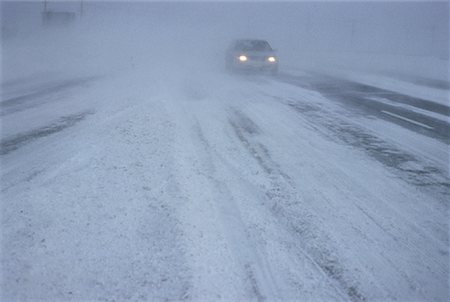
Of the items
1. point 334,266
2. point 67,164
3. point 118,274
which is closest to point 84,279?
point 118,274

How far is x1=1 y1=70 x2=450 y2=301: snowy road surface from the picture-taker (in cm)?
304

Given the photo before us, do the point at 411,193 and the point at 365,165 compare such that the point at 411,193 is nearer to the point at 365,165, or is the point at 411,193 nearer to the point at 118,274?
the point at 365,165

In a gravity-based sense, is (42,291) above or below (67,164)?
below

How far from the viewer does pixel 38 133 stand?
6844 millimetres

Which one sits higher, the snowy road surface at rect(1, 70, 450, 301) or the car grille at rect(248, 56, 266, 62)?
the car grille at rect(248, 56, 266, 62)

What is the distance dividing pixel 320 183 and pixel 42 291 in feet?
11.0

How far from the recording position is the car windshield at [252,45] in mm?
17641

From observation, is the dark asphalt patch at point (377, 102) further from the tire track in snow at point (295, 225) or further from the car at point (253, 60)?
the tire track in snow at point (295, 225)

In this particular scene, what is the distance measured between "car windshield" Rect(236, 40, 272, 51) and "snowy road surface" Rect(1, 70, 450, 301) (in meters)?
10.1

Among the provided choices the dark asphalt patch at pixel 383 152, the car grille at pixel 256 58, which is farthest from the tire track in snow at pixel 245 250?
the car grille at pixel 256 58

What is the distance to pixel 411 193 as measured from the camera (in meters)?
4.62

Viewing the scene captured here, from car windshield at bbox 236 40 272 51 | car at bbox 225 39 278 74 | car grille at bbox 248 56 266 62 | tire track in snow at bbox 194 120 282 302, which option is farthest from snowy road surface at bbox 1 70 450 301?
car windshield at bbox 236 40 272 51

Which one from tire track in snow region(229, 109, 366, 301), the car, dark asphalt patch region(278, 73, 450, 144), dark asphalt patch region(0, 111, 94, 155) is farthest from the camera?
the car

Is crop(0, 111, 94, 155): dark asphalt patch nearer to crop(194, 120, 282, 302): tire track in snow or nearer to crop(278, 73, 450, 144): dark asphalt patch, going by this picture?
crop(194, 120, 282, 302): tire track in snow
